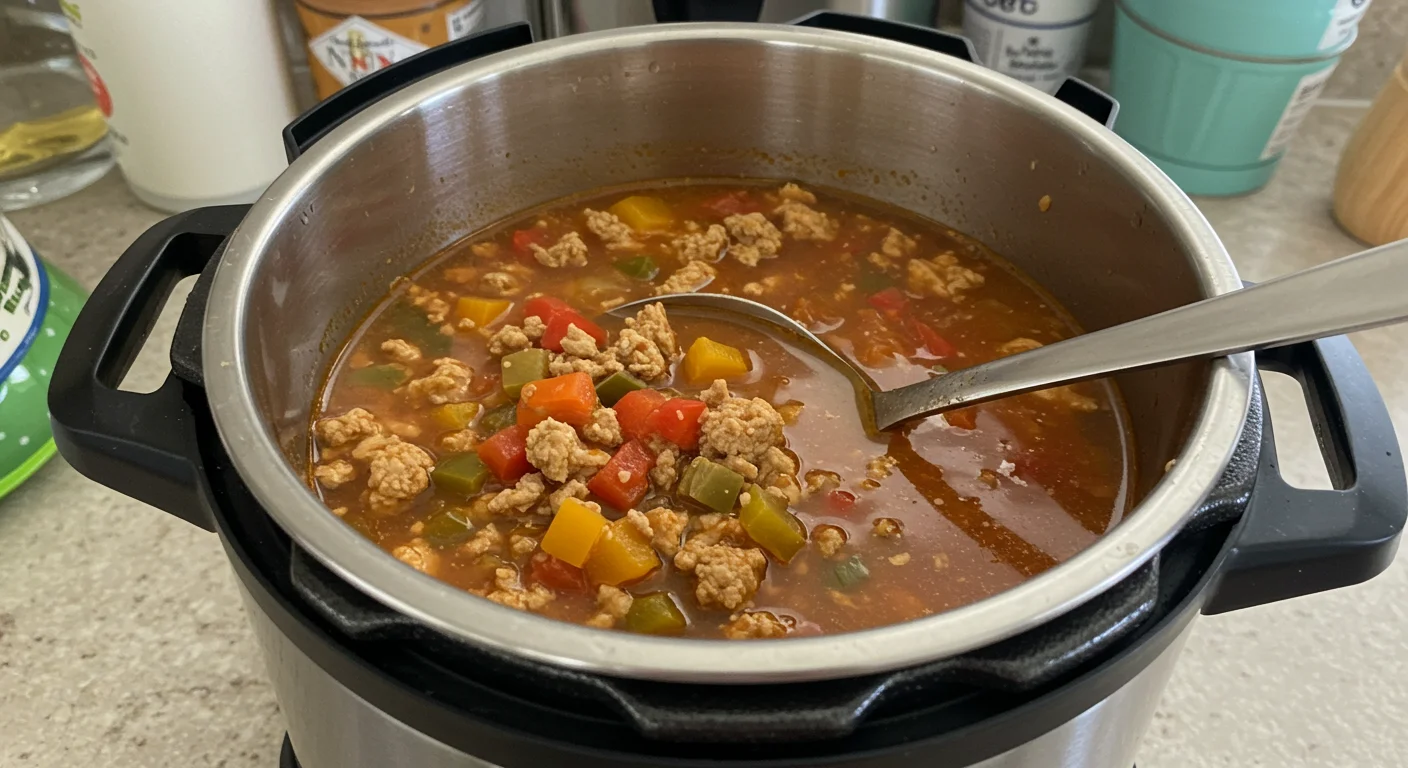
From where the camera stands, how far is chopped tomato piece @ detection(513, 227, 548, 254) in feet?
5.13

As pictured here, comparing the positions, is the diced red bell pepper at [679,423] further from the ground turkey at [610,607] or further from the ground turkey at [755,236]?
the ground turkey at [755,236]

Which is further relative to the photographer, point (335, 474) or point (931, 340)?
point (931, 340)

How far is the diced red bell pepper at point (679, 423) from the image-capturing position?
1.22m

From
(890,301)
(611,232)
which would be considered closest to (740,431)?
(890,301)

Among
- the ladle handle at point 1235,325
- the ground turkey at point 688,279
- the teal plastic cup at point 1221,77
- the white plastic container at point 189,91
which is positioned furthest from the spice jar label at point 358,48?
the teal plastic cup at point 1221,77

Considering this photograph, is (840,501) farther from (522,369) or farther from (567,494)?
(522,369)

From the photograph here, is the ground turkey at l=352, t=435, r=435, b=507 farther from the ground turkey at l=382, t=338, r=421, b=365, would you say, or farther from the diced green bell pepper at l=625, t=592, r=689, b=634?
the diced green bell pepper at l=625, t=592, r=689, b=634

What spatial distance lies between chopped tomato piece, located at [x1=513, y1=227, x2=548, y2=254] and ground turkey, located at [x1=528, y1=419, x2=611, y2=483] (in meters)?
0.44

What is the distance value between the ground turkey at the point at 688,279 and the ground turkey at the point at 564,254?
0.12 meters

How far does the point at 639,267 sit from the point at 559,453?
1.44 ft

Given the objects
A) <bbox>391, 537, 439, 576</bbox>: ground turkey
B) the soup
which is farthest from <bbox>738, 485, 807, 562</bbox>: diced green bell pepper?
<bbox>391, 537, 439, 576</bbox>: ground turkey

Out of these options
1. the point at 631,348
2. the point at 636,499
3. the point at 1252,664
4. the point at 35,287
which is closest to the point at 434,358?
the point at 631,348

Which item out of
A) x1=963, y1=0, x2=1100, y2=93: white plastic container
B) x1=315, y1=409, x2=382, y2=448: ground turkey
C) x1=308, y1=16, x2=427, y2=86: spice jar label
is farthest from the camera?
x1=963, y1=0, x2=1100, y2=93: white plastic container

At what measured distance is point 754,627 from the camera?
1041 mm
